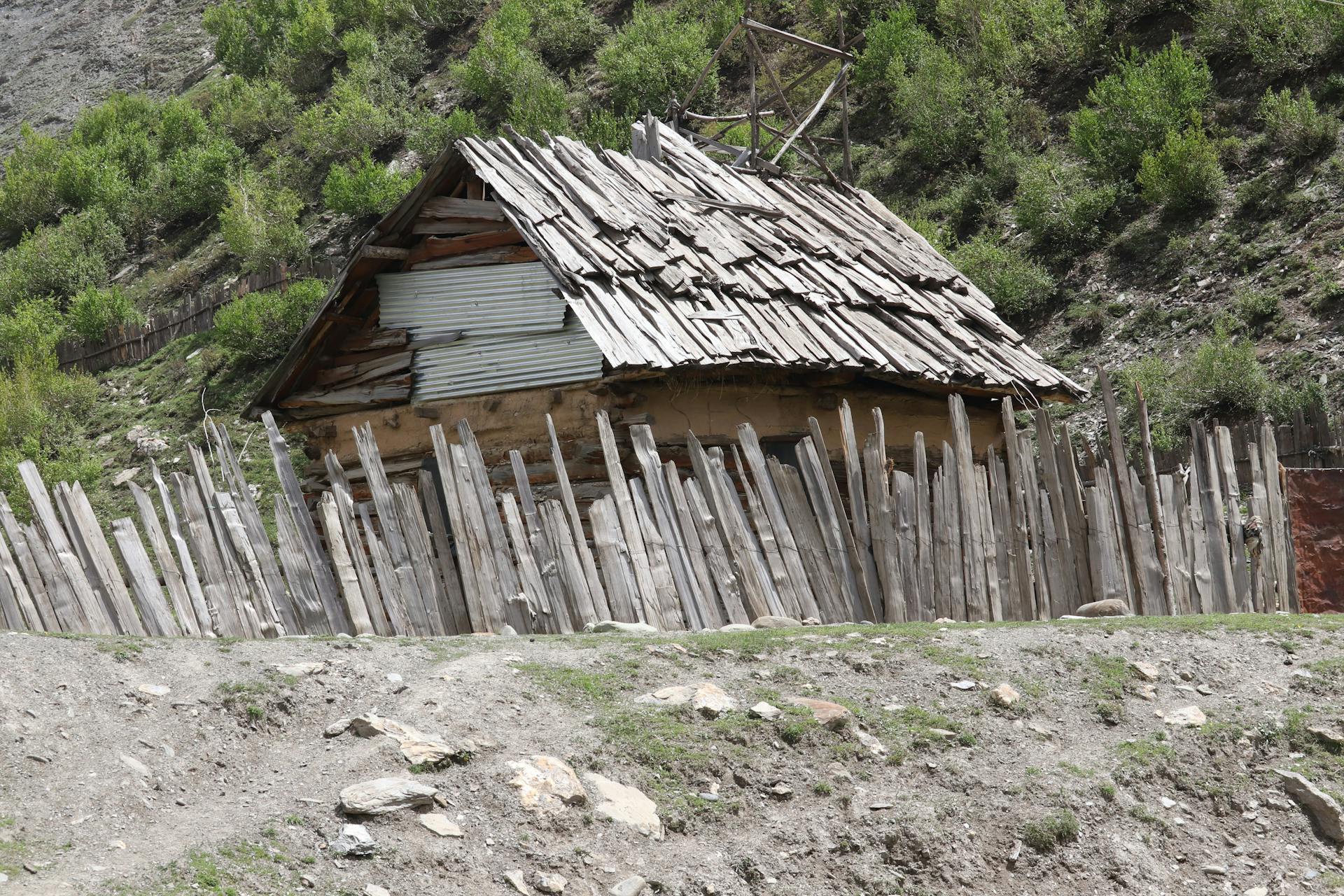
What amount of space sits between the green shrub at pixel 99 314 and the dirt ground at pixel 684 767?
23375 mm

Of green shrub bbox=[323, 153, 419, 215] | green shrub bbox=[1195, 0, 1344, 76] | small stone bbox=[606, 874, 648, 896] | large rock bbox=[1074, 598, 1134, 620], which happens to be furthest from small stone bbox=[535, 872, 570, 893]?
green shrub bbox=[323, 153, 419, 215]

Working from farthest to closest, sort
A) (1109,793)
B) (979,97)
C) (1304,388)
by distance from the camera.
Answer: (979,97), (1304,388), (1109,793)

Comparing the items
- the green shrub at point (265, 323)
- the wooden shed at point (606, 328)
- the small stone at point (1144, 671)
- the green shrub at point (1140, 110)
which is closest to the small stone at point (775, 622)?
the small stone at point (1144, 671)

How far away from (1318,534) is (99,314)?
2446cm

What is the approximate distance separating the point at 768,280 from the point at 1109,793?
5879mm

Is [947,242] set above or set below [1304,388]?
above

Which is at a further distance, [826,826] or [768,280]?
[768,280]

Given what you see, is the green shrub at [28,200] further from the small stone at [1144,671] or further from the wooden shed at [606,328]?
the small stone at [1144,671]

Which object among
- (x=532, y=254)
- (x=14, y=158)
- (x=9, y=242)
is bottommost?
(x=532, y=254)

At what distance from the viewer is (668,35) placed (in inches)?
1129

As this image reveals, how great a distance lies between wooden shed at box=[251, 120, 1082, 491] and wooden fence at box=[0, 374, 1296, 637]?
1440 millimetres

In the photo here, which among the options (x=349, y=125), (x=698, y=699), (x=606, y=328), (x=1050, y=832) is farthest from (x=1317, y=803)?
(x=349, y=125)

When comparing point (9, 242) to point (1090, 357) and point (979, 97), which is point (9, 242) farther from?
point (1090, 357)

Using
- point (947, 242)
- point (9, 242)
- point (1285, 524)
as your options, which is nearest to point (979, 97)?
point (947, 242)
